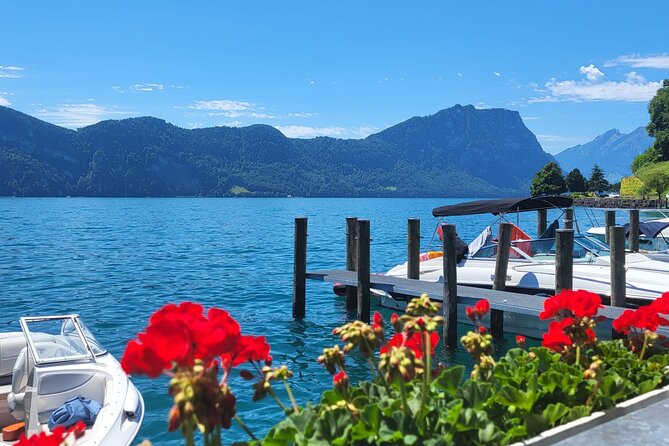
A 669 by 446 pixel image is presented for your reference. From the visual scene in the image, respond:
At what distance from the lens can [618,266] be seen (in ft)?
37.1

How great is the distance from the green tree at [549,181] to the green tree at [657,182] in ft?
56.5

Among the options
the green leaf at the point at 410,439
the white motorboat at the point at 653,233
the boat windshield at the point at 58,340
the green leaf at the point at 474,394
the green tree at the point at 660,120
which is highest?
the green tree at the point at 660,120

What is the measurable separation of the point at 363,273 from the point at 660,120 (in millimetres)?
111422

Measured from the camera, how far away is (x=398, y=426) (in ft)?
8.09

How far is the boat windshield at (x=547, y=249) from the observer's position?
1408 cm

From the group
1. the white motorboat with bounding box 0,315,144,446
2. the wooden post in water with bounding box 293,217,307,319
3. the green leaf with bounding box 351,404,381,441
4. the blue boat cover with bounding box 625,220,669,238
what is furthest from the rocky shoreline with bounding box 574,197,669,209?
the green leaf with bounding box 351,404,381,441

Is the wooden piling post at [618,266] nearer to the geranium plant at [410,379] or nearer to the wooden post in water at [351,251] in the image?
the wooden post in water at [351,251]

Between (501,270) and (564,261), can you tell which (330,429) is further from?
(501,270)

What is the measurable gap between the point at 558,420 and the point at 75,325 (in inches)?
276

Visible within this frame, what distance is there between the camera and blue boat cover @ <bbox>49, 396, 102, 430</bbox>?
6.68 m

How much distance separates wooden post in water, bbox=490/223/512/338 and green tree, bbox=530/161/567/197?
102 m

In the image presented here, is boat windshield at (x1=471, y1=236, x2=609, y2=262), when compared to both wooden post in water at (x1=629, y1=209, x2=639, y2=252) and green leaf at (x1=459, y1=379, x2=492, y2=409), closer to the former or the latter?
wooden post in water at (x1=629, y1=209, x2=639, y2=252)

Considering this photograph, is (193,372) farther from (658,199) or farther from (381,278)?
(658,199)

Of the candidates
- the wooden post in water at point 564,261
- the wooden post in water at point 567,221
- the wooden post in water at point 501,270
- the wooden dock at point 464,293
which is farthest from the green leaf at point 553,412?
the wooden post in water at point 567,221
